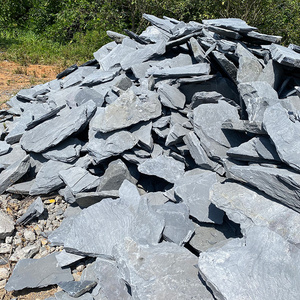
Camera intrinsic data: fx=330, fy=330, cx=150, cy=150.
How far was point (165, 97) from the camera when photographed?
13.9 ft

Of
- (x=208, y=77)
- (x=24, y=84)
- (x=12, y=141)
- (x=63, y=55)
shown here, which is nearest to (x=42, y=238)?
(x=12, y=141)

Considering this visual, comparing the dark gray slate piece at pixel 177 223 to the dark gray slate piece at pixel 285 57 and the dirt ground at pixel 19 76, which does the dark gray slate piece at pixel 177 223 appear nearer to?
the dark gray slate piece at pixel 285 57

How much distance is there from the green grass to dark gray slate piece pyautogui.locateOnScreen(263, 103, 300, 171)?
24.9ft

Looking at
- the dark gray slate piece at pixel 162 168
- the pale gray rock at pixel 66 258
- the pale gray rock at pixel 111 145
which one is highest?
the pale gray rock at pixel 111 145

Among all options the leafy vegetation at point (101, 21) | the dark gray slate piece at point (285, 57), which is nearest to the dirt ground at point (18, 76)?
the leafy vegetation at point (101, 21)

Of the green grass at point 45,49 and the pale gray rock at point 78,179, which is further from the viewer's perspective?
the green grass at point 45,49

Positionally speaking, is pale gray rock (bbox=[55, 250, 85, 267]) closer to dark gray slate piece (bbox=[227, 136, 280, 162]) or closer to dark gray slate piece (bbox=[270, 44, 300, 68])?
dark gray slate piece (bbox=[227, 136, 280, 162])

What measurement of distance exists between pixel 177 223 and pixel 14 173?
2.20 metres

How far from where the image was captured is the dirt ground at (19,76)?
7258 millimetres

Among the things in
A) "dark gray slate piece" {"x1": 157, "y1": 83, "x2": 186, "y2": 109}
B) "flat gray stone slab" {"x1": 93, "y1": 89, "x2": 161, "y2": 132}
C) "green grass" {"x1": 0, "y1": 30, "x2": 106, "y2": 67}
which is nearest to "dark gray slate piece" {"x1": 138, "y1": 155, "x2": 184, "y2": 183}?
"flat gray stone slab" {"x1": 93, "y1": 89, "x2": 161, "y2": 132}

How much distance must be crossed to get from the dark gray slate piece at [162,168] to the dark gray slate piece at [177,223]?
0.50 meters

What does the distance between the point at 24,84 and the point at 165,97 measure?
15.6 ft

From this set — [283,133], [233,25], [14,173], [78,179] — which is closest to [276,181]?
[283,133]

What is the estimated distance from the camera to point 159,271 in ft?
8.32
